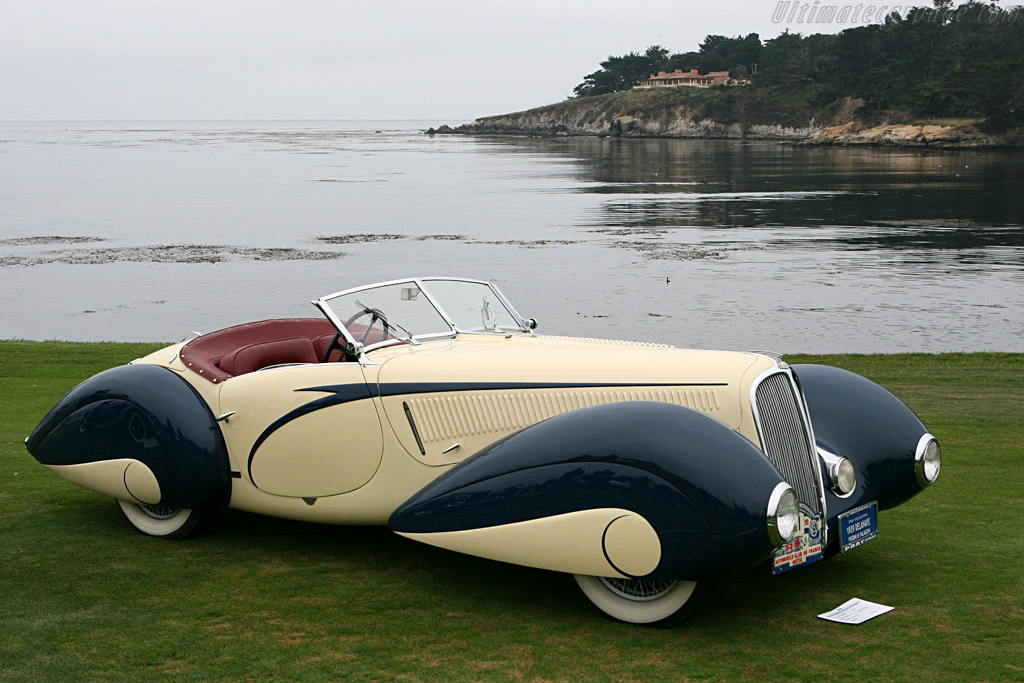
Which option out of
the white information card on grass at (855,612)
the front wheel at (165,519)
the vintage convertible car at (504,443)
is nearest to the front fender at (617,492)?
the vintage convertible car at (504,443)

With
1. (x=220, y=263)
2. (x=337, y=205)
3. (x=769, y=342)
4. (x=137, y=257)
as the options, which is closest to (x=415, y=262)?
(x=220, y=263)

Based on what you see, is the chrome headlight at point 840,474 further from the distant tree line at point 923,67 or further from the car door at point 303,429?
the distant tree line at point 923,67

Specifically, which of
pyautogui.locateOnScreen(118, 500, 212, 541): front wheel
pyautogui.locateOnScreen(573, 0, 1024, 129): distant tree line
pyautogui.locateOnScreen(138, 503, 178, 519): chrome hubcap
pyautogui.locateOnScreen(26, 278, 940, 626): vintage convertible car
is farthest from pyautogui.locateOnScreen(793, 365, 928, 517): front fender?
pyautogui.locateOnScreen(573, 0, 1024, 129): distant tree line

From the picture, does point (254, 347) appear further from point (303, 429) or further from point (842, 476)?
point (842, 476)

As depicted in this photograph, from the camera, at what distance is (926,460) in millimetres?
6984

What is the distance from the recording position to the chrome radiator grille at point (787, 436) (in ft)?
20.0

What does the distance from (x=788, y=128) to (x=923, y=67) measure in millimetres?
19794

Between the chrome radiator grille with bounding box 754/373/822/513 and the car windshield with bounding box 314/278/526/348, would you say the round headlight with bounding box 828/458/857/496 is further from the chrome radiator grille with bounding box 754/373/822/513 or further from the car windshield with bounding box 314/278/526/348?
the car windshield with bounding box 314/278/526/348

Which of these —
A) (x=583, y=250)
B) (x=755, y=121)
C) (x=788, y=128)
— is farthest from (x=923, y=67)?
(x=583, y=250)

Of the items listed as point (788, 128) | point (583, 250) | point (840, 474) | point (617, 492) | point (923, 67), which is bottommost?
point (583, 250)

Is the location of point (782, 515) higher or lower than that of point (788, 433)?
lower

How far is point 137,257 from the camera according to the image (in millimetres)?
39531

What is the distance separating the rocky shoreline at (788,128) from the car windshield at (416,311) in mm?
116470

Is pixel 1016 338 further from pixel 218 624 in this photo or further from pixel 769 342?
pixel 218 624
